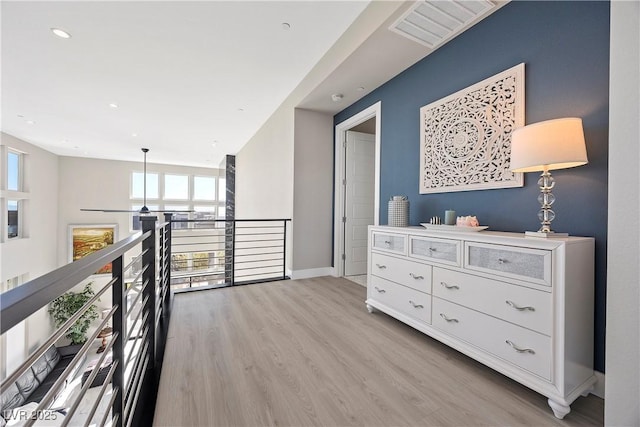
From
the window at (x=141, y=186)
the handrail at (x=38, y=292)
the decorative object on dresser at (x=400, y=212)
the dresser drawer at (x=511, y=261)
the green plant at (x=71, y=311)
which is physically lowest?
the green plant at (x=71, y=311)

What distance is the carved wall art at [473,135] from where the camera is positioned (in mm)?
1936

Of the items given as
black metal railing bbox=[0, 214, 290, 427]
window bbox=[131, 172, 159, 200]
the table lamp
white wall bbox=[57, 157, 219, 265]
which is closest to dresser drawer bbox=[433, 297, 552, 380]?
the table lamp

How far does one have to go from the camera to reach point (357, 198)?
413 cm

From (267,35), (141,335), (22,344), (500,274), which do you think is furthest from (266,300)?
(22,344)

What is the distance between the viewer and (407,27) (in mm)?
2152

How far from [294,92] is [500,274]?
332cm

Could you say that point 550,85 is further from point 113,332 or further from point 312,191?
point 312,191

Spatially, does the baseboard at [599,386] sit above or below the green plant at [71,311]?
above

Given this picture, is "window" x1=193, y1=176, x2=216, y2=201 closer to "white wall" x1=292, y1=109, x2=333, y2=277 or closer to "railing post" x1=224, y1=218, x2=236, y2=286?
"railing post" x1=224, y1=218, x2=236, y2=286

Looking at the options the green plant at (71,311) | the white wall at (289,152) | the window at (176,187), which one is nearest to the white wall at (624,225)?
the white wall at (289,152)

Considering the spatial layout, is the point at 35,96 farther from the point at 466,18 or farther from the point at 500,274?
the point at 500,274

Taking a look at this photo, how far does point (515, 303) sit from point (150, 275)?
7.20 feet

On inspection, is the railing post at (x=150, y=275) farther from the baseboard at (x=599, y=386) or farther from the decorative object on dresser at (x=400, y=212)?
the baseboard at (x=599, y=386)

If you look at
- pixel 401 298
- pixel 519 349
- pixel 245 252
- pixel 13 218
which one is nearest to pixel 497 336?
pixel 519 349
